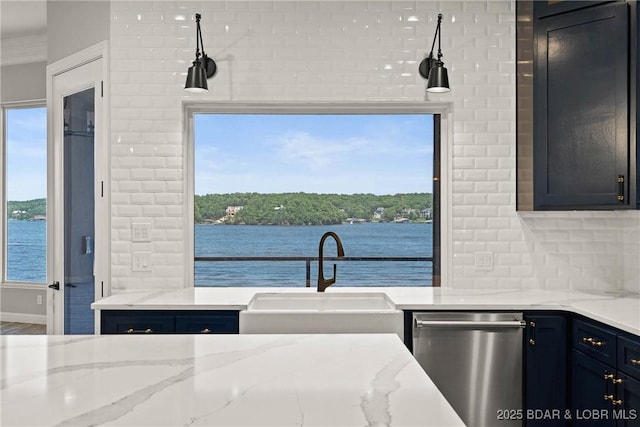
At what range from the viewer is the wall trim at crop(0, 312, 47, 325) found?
19.4 ft

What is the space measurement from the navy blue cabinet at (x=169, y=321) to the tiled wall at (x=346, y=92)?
514 millimetres

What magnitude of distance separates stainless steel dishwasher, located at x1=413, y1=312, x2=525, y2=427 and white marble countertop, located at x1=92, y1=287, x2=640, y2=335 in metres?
0.08

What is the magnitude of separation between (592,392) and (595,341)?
0.24m

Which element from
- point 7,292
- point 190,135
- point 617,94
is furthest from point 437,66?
point 7,292

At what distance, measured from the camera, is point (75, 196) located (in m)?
3.42

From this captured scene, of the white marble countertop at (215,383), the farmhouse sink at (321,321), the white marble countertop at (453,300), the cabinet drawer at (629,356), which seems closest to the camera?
the white marble countertop at (215,383)

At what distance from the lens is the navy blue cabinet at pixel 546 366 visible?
2639 mm

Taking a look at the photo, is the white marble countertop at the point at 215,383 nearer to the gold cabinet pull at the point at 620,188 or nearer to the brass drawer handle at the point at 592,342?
the brass drawer handle at the point at 592,342

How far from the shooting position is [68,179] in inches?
136

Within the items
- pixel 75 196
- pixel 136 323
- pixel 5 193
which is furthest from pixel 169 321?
pixel 5 193

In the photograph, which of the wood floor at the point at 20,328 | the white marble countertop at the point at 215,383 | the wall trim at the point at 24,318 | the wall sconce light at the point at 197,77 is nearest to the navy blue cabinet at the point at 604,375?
the white marble countertop at the point at 215,383

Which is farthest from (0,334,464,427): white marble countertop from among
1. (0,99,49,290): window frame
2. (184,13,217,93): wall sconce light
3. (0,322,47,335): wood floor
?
(0,99,49,290): window frame

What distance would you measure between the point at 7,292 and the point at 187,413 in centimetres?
604

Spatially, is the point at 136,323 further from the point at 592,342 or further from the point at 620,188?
the point at 620,188
